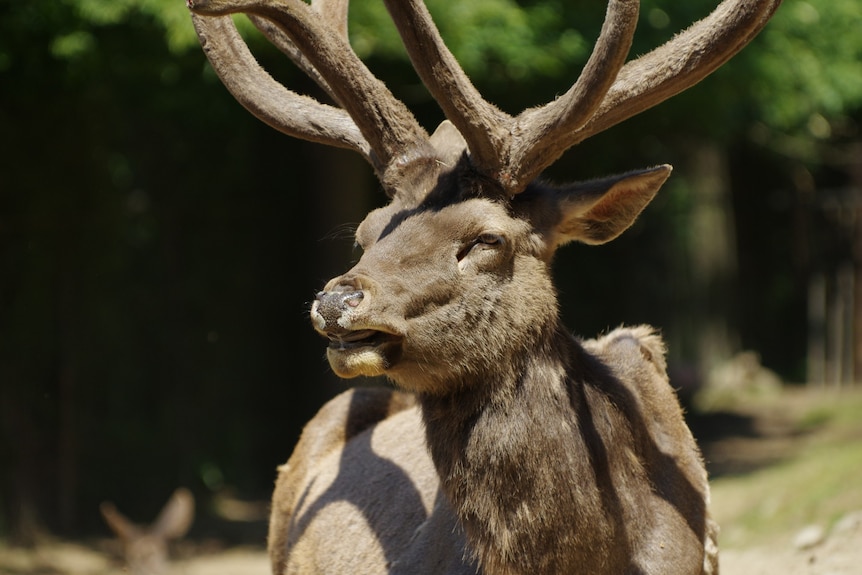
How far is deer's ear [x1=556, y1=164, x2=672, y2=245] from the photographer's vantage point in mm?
4344

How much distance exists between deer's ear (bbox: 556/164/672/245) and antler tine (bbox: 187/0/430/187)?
602 mm

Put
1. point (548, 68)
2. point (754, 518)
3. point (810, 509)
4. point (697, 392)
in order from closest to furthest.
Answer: point (810, 509) → point (754, 518) → point (548, 68) → point (697, 392)

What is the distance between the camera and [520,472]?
405cm

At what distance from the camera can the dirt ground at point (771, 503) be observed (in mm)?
7293

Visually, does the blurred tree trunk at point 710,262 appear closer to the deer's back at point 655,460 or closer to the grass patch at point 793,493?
the grass patch at point 793,493

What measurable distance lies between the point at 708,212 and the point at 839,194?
214cm

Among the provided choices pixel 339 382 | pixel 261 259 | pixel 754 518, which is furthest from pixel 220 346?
pixel 754 518

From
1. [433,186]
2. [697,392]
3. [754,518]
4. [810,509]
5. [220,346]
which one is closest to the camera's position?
[433,186]

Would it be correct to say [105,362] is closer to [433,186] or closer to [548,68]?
[548,68]

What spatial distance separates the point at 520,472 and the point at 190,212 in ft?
32.1

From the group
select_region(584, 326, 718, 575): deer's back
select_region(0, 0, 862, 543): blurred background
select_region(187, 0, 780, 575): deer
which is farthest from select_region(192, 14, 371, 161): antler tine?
select_region(0, 0, 862, 543): blurred background

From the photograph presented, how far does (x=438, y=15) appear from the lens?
930cm

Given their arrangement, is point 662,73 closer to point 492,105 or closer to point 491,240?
point 492,105

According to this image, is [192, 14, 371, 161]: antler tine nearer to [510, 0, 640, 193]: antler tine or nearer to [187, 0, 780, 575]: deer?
[187, 0, 780, 575]: deer
